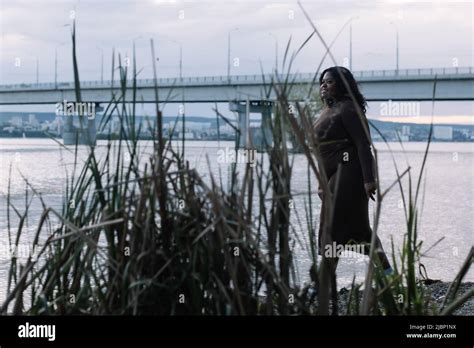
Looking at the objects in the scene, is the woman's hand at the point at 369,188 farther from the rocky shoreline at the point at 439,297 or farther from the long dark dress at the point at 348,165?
the rocky shoreline at the point at 439,297

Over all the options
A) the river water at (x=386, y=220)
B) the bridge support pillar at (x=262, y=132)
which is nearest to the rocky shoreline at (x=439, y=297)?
the river water at (x=386, y=220)

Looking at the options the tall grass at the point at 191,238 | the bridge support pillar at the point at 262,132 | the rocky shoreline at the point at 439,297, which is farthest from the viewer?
the rocky shoreline at the point at 439,297

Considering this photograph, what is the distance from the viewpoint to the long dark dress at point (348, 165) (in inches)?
167

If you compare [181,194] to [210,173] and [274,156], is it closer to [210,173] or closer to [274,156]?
[210,173]

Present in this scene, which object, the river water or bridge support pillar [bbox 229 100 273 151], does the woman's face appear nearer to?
the river water

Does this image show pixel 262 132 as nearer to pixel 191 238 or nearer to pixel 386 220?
pixel 191 238

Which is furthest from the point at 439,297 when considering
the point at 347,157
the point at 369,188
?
the point at 347,157

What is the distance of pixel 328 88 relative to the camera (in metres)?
4.32

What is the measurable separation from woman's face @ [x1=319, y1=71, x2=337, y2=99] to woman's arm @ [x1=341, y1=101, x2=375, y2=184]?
11 centimetres

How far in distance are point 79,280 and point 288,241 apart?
24.7 inches

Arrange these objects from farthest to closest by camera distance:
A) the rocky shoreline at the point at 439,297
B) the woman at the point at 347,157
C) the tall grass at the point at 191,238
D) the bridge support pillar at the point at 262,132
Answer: the rocky shoreline at the point at 439,297 → the woman at the point at 347,157 → the bridge support pillar at the point at 262,132 → the tall grass at the point at 191,238

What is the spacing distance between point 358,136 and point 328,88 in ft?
1.08

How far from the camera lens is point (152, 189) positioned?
6.23 ft

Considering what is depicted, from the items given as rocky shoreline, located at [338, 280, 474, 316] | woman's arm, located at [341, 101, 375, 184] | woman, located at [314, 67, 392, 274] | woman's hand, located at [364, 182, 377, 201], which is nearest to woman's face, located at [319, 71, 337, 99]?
woman, located at [314, 67, 392, 274]
